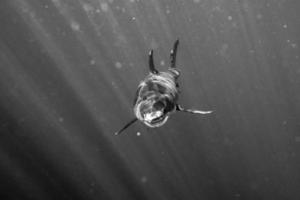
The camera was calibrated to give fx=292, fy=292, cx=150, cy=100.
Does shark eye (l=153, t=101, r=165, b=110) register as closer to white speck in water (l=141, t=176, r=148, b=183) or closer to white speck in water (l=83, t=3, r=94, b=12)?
white speck in water (l=83, t=3, r=94, b=12)

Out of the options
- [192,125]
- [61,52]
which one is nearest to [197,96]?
[192,125]

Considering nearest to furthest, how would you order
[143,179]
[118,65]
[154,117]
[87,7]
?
[154,117] < [87,7] < [118,65] < [143,179]

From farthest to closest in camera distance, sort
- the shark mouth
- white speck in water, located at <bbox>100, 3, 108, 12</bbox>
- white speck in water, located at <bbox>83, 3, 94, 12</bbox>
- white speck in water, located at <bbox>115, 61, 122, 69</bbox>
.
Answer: white speck in water, located at <bbox>115, 61, 122, 69</bbox> < white speck in water, located at <bbox>100, 3, 108, 12</bbox> < white speck in water, located at <bbox>83, 3, 94, 12</bbox> < the shark mouth

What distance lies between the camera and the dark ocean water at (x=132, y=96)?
7.79 metres

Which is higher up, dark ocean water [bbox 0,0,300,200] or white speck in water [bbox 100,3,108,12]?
white speck in water [bbox 100,3,108,12]

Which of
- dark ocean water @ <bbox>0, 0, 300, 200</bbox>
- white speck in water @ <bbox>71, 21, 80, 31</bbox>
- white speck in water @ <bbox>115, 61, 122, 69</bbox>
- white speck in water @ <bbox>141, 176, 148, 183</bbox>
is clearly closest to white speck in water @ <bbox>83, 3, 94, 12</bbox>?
dark ocean water @ <bbox>0, 0, 300, 200</bbox>

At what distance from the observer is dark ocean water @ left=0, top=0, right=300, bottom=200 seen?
779 cm

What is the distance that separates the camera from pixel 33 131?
28.2 ft

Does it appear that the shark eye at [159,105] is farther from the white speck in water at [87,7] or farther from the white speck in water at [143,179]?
the white speck in water at [143,179]

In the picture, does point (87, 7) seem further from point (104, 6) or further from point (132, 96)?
point (132, 96)

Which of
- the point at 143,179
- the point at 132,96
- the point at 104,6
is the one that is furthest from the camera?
the point at 143,179

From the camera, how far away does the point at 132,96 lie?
9945mm

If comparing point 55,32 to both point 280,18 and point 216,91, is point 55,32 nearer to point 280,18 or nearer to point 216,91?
point 216,91

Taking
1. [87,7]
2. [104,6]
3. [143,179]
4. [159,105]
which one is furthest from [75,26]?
[159,105]
